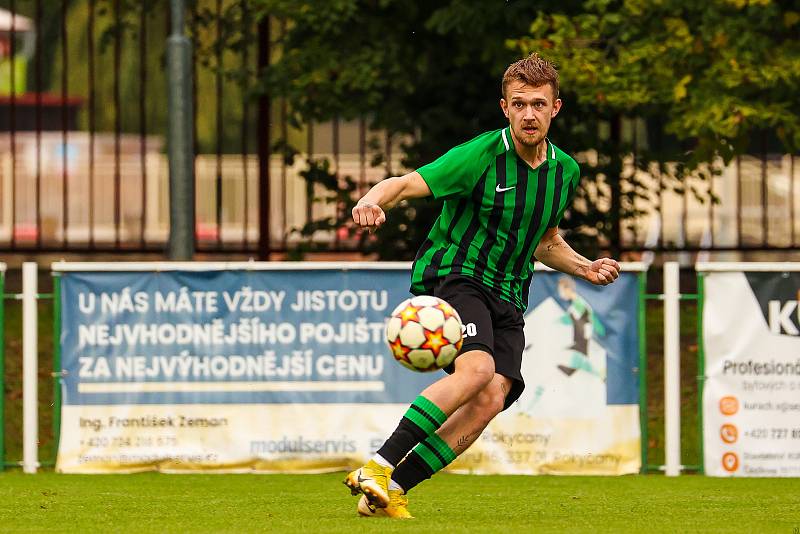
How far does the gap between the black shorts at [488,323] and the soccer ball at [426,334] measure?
0.07m

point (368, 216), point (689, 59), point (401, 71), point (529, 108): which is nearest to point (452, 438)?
point (368, 216)

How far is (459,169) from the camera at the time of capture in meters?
7.17

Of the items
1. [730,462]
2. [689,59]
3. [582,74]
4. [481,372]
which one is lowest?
[730,462]

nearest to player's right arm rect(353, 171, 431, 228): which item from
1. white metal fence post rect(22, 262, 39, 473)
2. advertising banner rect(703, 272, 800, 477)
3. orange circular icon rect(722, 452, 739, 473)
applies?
advertising banner rect(703, 272, 800, 477)

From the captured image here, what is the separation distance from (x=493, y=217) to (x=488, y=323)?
449mm

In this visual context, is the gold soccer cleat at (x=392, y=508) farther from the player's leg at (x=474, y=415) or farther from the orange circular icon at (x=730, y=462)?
the orange circular icon at (x=730, y=462)

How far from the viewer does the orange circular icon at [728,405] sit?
10.8 meters

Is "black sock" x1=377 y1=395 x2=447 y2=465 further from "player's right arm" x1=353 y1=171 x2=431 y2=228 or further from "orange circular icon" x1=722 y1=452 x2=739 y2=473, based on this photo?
"orange circular icon" x1=722 y1=452 x2=739 y2=473

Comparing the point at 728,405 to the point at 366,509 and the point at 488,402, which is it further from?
the point at 366,509

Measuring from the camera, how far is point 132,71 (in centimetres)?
4294

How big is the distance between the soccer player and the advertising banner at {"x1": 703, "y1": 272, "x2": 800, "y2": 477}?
11.6 feet

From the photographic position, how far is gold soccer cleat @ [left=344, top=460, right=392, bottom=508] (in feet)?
22.8

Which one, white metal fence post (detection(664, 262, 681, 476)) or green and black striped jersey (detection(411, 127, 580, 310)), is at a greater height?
green and black striped jersey (detection(411, 127, 580, 310))

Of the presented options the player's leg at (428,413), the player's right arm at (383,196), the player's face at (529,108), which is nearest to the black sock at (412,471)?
the player's leg at (428,413)
